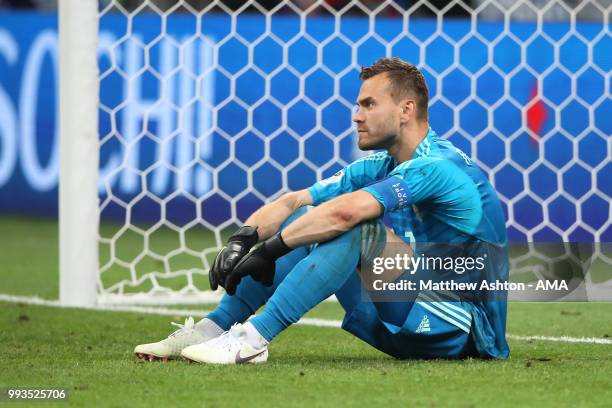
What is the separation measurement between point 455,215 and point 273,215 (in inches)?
26.8

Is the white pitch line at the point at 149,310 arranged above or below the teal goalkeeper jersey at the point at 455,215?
below

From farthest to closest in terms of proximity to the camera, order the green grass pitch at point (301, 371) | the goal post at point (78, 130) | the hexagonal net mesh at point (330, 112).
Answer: the hexagonal net mesh at point (330, 112)
the goal post at point (78, 130)
the green grass pitch at point (301, 371)

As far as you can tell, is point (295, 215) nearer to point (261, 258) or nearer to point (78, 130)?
point (261, 258)

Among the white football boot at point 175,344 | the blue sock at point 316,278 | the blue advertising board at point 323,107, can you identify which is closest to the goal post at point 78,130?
the blue advertising board at point 323,107

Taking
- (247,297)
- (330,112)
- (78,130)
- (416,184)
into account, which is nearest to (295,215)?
(247,297)

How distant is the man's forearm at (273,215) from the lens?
429cm

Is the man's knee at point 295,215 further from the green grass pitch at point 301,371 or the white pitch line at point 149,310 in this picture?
the white pitch line at point 149,310

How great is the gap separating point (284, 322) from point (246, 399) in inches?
21.7

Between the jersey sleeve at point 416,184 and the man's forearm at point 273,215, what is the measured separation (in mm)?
Answer: 525

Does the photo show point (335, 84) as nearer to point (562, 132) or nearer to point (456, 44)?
point (456, 44)

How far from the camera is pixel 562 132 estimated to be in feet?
22.8

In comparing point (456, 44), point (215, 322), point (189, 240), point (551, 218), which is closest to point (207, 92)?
point (189, 240)

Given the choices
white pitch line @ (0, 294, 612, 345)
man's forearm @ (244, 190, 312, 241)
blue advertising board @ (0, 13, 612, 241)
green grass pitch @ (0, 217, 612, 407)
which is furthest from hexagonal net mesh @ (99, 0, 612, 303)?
man's forearm @ (244, 190, 312, 241)

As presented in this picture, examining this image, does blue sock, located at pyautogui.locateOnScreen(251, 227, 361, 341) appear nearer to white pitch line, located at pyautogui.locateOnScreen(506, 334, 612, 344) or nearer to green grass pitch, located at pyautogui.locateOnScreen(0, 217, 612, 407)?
green grass pitch, located at pyautogui.locateOnScreen(0, 217, 612, 407)
